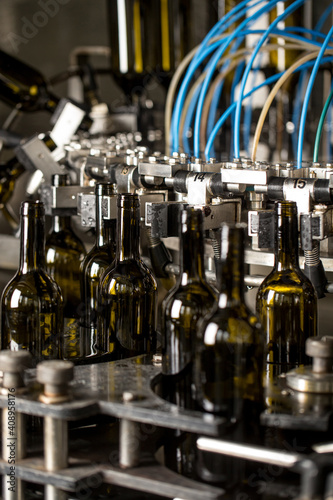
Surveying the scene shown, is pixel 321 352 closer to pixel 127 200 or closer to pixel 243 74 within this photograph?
pixel 127 200

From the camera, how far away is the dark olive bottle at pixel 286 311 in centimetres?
109

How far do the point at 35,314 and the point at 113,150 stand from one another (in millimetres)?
556

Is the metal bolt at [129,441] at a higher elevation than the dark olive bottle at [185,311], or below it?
below

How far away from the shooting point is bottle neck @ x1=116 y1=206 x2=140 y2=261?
111 cm

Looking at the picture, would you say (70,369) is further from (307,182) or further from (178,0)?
(178,0)

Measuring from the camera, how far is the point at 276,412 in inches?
34.2

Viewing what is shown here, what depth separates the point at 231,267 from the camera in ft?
2.90

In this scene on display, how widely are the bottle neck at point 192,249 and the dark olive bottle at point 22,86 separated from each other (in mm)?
1468

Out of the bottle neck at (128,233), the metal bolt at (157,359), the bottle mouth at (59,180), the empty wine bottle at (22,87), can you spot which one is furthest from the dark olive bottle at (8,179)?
the metal bolt at (157,359)

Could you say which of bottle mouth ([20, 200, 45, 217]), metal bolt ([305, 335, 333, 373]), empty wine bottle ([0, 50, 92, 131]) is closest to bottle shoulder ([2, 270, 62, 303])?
bottle mouth ([20, 200, 45, 217])

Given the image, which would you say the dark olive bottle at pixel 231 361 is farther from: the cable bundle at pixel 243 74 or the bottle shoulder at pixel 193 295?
the cable bundle at pixel 243 74

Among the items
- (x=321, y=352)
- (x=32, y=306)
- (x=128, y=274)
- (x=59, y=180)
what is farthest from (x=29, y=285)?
(x=321, y=352)

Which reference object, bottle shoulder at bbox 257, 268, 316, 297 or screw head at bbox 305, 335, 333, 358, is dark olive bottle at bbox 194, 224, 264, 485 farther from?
bottle shoulder at bbox 257, 268, 316, 297

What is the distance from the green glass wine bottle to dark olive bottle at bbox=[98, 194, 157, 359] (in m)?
0.17
